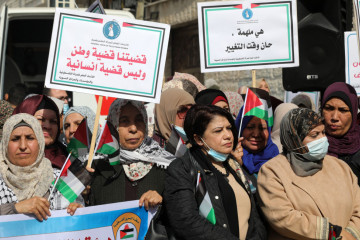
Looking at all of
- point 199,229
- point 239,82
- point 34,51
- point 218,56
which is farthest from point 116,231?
point 239,82

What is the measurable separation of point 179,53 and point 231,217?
11.6 meters

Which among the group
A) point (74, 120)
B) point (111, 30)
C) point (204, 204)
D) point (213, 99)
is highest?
point (111, 30)

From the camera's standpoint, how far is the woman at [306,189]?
388 cm

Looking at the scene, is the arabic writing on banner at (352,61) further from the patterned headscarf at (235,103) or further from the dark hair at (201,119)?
the dark hair at (201,119)

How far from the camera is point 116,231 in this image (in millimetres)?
4031

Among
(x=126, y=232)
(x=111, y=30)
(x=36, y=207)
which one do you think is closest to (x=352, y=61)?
(x=111, y=30)

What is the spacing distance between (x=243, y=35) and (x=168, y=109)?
92 cm

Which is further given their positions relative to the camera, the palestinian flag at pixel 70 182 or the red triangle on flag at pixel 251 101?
the red triangle on flag at pixel 251 101

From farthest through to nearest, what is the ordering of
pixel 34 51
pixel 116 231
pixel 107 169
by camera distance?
pixel 34 51 < pixel 107 169 < pixel 116 231

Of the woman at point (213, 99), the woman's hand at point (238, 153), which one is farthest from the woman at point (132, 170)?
the woman at point (213, 99)

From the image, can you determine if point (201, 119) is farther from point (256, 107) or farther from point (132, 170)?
point (256, 107)

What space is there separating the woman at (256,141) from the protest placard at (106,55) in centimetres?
83

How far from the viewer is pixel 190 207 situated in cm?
380

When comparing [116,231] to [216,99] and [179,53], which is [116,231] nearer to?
[216,99]
